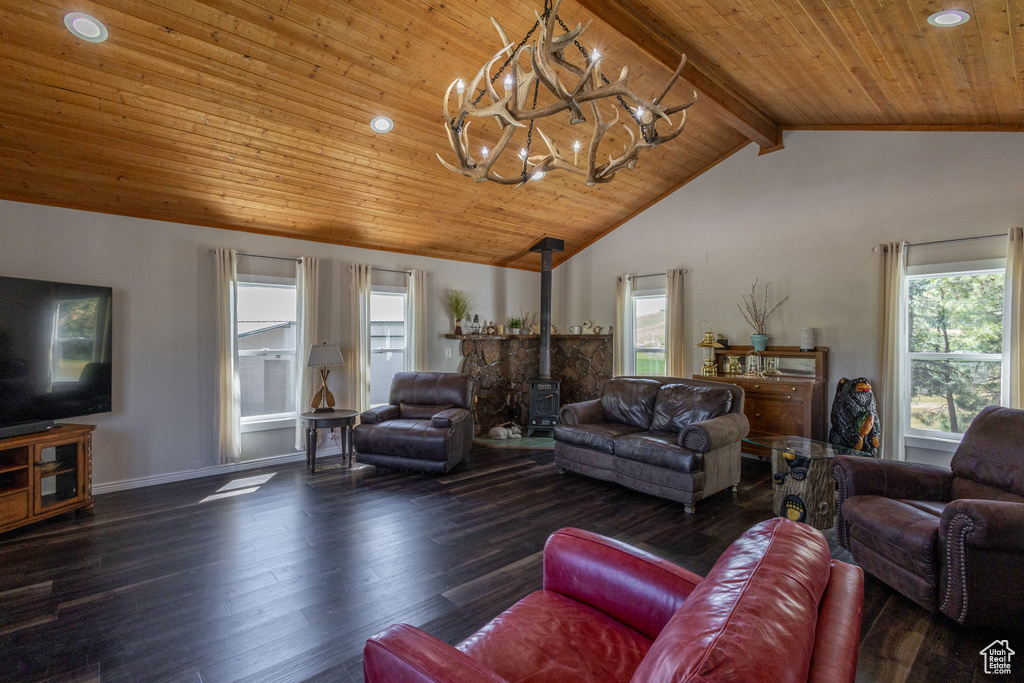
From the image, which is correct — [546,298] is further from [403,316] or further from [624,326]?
[403,316]

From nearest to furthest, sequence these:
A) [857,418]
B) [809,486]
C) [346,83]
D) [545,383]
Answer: [809,486]
[346,83]
[857,418]
[545,383]

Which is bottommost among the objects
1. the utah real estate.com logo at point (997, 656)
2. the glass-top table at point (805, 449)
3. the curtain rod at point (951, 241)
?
the utah real estate.com logo at point (997, 656)

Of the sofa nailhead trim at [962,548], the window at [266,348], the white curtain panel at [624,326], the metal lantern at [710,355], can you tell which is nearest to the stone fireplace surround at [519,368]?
the white curtain panel at [624,326]

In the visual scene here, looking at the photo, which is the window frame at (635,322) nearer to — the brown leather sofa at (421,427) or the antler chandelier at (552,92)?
the brown leather sofa at (421,427)

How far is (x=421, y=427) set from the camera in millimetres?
4789

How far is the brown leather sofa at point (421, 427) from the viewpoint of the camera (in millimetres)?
4672

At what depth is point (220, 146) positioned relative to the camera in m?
3.81

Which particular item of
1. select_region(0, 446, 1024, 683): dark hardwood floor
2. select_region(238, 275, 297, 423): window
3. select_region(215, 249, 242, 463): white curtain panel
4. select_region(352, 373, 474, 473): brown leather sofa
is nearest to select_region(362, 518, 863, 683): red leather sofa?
select_region(0, 446, 1024, 683): dark hardwood floor

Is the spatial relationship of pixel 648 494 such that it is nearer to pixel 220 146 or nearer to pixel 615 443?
pixel 615 443

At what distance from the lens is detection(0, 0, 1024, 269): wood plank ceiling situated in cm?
292

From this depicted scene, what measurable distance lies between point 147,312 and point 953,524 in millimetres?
5989

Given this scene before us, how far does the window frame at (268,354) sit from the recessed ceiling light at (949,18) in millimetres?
5627

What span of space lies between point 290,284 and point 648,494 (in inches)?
170

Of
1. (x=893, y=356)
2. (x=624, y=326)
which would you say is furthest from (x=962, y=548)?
(x=624, y=326)
